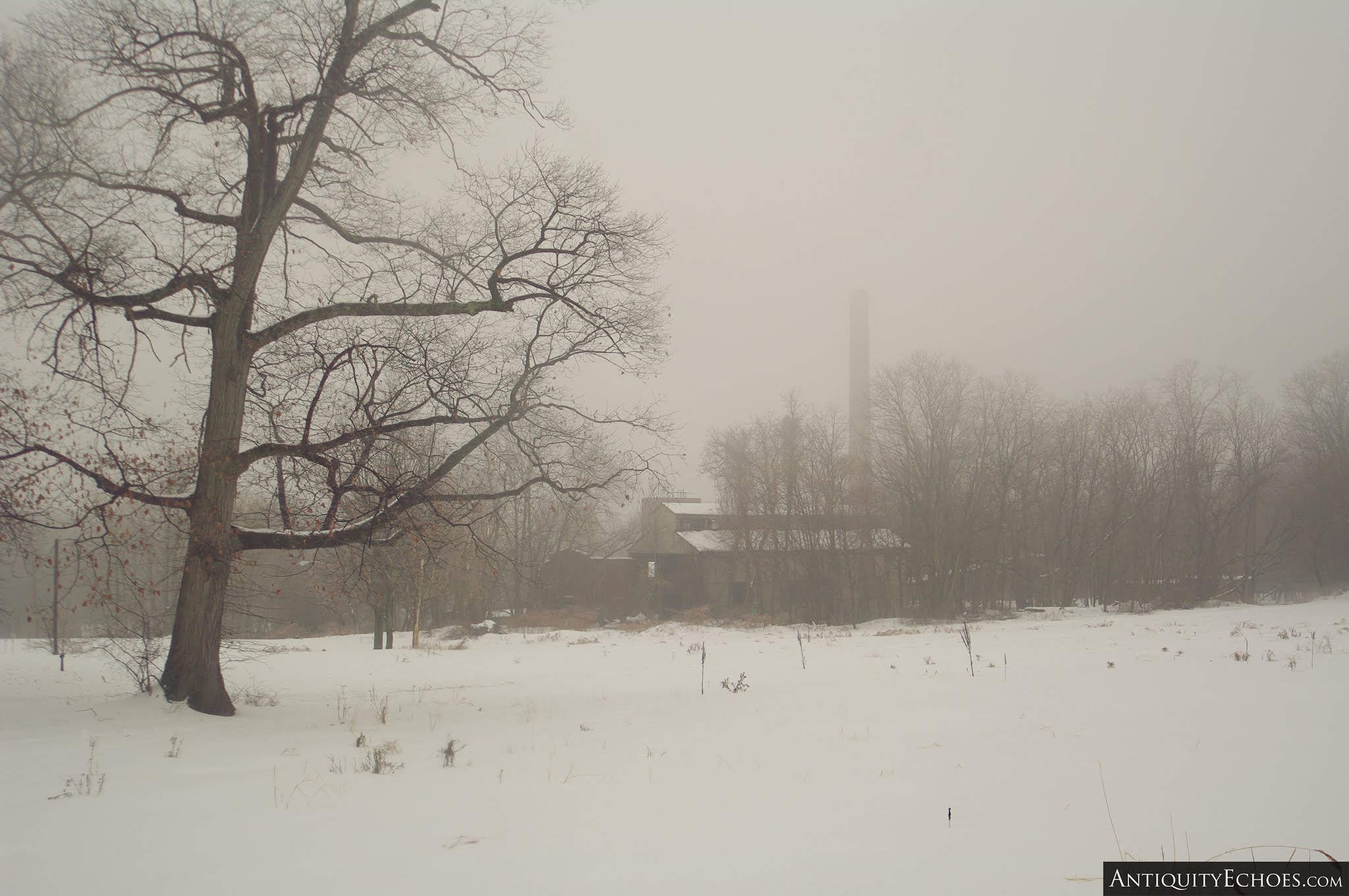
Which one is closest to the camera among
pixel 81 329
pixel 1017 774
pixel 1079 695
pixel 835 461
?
pixel 1017 774

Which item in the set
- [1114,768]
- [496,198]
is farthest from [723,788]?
[496,198]

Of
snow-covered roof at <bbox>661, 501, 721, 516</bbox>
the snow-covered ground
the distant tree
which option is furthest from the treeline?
the snow-covered ground

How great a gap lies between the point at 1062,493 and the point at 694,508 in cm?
2641

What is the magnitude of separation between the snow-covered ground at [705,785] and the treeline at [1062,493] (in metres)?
31.0

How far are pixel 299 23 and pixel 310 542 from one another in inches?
282

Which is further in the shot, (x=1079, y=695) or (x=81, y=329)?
(x=81, y=329)

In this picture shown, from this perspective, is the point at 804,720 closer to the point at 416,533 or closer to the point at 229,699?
the point at 416,533

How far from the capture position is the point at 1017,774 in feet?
19.3

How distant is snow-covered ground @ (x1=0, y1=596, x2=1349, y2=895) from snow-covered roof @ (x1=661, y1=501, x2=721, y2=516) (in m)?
47.2

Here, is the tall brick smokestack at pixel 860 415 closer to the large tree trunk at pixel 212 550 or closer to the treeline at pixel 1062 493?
the treeline at pixel 1062 493

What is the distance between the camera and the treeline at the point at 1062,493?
42.8 m

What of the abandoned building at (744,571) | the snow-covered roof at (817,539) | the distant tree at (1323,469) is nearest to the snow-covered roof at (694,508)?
the abandoned building at (744,571)

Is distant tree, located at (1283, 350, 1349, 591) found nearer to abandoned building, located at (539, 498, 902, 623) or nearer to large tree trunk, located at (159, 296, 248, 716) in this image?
abandoned building, located at (539, 498, 902, 623)

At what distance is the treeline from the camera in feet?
140
